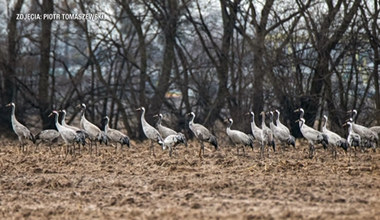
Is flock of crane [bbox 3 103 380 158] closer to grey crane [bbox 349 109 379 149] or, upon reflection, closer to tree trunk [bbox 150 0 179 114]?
grey crane [bbox 349 109 379 149]

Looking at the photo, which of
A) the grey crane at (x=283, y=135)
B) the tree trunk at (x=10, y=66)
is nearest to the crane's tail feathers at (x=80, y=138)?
the grey crane at (x=283, y=135)

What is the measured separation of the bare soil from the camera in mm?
10938

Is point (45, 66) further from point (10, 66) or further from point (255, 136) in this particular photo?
point (255, 136)

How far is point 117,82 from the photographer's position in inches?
1308

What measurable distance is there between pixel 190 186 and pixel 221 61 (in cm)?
1676

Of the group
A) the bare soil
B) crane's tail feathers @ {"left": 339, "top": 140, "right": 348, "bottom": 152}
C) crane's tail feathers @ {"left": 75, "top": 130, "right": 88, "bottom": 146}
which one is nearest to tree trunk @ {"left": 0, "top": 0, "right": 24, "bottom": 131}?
crane's tail feathers @ {"left": 75, "top": 130, "right": 88, "bottom": 146}

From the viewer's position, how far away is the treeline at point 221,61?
25422 mm

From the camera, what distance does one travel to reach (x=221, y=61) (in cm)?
2980

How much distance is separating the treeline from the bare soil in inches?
251

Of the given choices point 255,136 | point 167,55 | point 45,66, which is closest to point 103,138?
point 255,136

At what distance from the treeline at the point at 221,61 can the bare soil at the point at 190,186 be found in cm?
638

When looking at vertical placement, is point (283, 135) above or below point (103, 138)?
above

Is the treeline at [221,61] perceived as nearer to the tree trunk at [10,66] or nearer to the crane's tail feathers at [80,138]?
the tree trunk at [10,66]

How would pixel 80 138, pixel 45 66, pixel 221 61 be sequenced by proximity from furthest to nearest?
pixel 45 66 → pixel 221 61 → pixel 80 138
